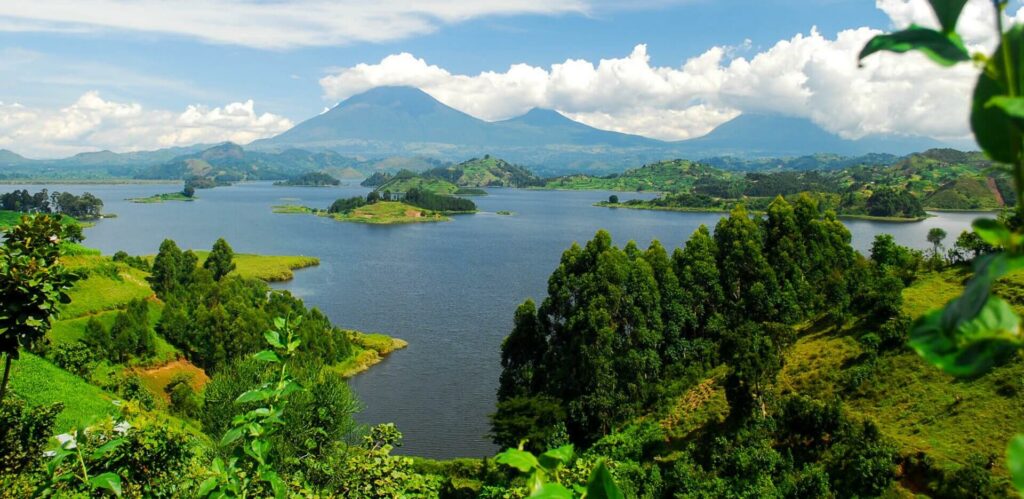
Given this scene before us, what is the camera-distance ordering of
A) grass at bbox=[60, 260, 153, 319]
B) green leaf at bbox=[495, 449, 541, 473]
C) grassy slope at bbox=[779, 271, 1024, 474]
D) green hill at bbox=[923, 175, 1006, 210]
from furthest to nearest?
green hill at bbox=[923, 175, 1006, 210]
grass at bbox=[60, 260, 153, 319]
grassy slope at bbox=[779, 271, 1024, 474]
green leaf at bbox=[495, 449, 541, 473]

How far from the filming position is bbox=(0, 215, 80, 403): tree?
15.7 feet

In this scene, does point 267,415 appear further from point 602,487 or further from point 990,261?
point 990,261

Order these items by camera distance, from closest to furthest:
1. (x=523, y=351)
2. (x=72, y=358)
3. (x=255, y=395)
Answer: (x=255, y=395) → (x=72, y=358) → (x=523, y=351)

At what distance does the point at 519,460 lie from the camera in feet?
4.23

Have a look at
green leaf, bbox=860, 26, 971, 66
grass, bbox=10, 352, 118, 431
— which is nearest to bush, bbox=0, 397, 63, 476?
grass, bbox=10, 352, 118, 431

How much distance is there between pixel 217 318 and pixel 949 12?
1271 inches

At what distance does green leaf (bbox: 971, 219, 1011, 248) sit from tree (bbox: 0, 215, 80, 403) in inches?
224

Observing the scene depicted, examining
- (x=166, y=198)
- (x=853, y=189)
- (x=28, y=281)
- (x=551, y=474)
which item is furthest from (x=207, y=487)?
(x=166, y=198)

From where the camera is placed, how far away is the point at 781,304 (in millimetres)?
22016

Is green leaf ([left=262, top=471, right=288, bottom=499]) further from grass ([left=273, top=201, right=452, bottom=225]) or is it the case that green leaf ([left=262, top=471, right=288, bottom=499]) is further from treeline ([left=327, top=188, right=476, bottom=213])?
treeline ([left=327, top=188, right=476, bottom=213])

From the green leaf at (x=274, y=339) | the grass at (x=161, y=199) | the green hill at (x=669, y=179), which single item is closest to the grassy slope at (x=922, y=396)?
the green leaf at (x=274, y=339)

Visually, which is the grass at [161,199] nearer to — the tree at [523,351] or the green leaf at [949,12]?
the tree at [523,351]

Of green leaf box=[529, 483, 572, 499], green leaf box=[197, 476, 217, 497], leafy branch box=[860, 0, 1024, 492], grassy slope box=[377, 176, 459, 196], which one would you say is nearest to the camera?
leafy branch box=[860, 0, 1024, 492]

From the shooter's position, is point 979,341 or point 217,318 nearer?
point 979,341
